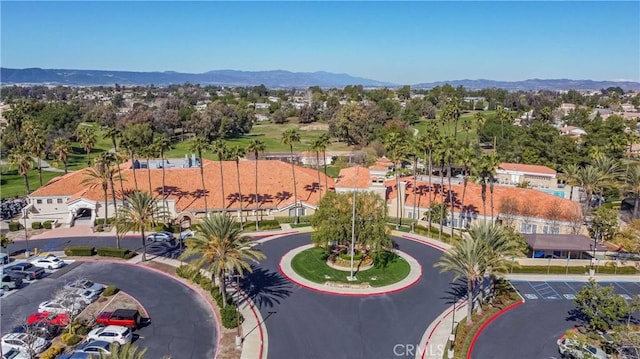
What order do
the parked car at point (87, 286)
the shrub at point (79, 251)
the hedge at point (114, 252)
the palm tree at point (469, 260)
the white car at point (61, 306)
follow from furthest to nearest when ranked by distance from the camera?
1. the shrub at point (79, 251)
2. the hedge at point (114, 252)
3. the parked car at point (87, 286)
4. the white car at point (61, 306)
5. the palm tree at point (469, 260)

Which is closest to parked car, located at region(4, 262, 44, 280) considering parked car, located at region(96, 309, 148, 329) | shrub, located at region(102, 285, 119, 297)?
shrub, located at region(102, 285, 119, 297)

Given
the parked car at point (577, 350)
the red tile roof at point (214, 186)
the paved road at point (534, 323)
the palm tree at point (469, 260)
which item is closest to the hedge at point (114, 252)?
the red tile roof at point (214, 186)

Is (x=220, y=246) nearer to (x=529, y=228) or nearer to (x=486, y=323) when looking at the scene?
(x=486, y=323)

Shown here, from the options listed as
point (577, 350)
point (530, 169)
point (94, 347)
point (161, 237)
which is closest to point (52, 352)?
point (94, 347)

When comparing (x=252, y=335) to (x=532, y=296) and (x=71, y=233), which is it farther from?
(x=71, y=233)

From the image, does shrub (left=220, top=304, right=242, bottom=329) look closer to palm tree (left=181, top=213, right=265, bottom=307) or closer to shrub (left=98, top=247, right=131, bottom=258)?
palm tree (left=181, top=213, right=265, bottom=307)

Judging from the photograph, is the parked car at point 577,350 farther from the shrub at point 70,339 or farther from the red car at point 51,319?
the red car at point 51,319

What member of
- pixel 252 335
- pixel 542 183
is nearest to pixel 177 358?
pixel 252 335
